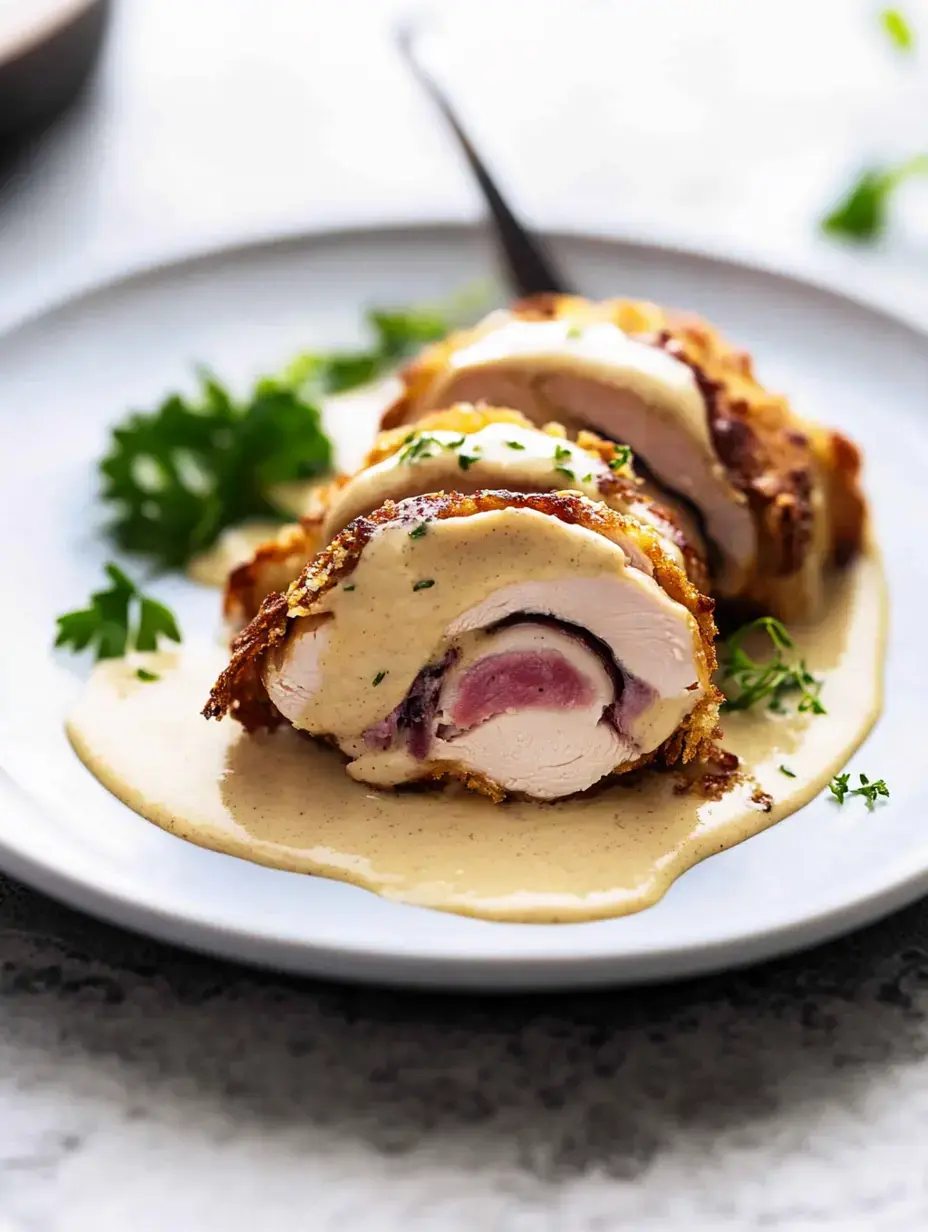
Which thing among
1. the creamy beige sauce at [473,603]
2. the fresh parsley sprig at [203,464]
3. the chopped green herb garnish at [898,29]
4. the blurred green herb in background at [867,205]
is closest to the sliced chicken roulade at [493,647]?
the creamy beige sauce at [473,603]

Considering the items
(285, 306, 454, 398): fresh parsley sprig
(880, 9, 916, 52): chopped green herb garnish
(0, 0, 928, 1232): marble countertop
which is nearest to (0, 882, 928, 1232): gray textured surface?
(0, 0, 928, 1232): marble countertop

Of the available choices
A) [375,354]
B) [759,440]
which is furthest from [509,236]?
[759,440]

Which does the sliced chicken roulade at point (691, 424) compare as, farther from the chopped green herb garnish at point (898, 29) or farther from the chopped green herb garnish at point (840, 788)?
the chopped green herb garnish at point (898, 29)

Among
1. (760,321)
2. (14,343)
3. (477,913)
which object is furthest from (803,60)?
(477,913)

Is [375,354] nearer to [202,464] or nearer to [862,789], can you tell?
[202,464]

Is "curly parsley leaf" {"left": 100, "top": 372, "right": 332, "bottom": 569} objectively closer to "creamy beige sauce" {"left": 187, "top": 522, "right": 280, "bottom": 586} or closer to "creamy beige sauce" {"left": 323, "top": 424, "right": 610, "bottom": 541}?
"creamy beige sauce" {"left": 187, "top": 522, "right": 280, "bottom": 586}
